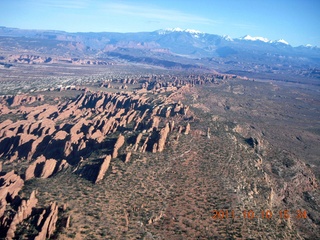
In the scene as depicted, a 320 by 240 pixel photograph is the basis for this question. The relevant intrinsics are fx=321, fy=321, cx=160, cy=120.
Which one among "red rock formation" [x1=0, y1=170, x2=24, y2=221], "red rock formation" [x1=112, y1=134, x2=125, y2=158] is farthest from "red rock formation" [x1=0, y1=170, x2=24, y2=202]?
"red rock formation" [x1=112, y1=134, x2=125, y2=158]

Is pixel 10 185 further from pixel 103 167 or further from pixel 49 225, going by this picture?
pixel 49 225

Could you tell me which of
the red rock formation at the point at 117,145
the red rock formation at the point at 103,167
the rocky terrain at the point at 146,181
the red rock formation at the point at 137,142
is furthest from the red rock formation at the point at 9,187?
the red rock formation at the point at 137,142

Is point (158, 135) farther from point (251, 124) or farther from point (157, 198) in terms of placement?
point (251, 124)

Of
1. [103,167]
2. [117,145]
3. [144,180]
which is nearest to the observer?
[144,180]

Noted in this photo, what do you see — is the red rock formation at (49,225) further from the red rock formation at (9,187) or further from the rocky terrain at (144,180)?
the red rock formation at (9,187)

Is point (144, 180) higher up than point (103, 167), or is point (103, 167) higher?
point (103, 167)

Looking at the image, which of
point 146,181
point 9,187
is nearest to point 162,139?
point 146,181

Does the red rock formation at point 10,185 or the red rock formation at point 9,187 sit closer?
the red rock formation at point 9,187

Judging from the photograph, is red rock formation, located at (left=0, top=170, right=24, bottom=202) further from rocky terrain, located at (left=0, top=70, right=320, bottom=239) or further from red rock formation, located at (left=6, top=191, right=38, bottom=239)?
red rock formation, located at (left=6, top=191, right=38, bottom=239)
